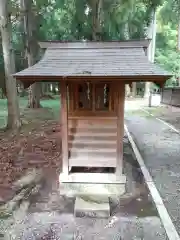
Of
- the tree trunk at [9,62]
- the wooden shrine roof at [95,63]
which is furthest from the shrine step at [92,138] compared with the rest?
the tree trunk at [9,62]

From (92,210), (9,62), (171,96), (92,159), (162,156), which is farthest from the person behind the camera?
(171,96)

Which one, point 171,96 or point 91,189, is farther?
point 171,96

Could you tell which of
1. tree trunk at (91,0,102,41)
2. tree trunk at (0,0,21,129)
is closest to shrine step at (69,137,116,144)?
tree trunk at (0,0,21,129)

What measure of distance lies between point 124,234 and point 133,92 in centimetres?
2706

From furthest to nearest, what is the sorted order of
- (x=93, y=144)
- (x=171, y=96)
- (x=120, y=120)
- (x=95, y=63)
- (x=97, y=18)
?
(x=171, y=96) < (x=97, y=18) < (x=93, y=144) < (x=120, y=120) < (x=95, y=63)

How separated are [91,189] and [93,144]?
3.30 ft

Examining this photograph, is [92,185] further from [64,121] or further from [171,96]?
[171,96]

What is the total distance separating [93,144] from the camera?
5.89 meters

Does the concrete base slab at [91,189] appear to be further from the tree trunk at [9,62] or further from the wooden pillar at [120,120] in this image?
the tree trunk at [9,62]

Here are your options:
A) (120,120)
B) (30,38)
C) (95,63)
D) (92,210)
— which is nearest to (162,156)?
(120,120)

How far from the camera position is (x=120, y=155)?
5645 mm

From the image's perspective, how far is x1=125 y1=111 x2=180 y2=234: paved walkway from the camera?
5.38 metres

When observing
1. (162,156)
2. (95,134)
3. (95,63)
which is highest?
(95,63)

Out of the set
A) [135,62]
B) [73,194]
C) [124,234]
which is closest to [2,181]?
[73,194]
